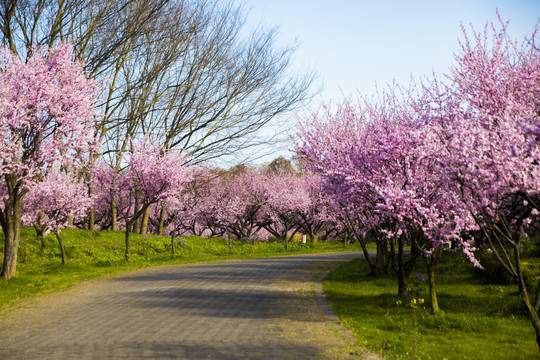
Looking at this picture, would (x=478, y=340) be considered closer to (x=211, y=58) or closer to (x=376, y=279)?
(x=376, y=279)

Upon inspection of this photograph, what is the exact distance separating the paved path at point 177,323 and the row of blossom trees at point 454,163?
2.70 m

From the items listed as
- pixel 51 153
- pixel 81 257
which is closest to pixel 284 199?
pixel 81 257

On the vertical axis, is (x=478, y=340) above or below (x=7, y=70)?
below

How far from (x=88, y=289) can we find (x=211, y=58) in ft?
60.0

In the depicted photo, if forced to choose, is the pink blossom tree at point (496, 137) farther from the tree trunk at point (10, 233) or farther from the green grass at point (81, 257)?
the tree trunk at point (10, 233)

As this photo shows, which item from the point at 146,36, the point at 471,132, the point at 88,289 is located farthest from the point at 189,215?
the point at 471,132

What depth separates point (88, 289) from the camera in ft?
46.0

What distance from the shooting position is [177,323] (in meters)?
9.16

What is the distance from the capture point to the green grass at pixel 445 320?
7.27 meters

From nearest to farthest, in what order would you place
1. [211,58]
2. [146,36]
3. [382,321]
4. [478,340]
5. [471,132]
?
[471,132] → [478,340] → [382,321] → [146,36] → [211,58]

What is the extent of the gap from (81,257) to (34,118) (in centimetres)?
938

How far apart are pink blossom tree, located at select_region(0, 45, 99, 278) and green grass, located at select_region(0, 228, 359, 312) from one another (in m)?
1.78

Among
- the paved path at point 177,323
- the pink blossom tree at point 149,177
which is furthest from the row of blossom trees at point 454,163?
the pink blossom tree at point 149,177

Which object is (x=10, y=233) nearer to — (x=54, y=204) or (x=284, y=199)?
(x=54, y=204)
